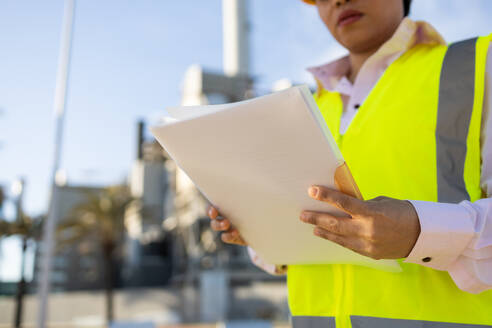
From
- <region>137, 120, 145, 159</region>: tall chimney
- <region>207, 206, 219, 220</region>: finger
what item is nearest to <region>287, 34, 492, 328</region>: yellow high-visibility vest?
<region>207, 206, 219, 220</region>: finger

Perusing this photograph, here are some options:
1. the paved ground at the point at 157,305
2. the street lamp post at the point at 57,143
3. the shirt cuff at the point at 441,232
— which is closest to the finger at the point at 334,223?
the shirt cuff at the point at 441,232

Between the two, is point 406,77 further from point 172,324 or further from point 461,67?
point 172,324

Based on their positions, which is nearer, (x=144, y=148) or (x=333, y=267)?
(x=333, y=267)

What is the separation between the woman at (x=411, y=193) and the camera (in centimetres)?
107

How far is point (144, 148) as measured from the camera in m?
43.4

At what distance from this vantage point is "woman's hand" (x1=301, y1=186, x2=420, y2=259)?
3.34 feet

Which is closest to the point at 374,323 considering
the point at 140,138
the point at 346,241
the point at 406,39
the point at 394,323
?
the point at 394,323

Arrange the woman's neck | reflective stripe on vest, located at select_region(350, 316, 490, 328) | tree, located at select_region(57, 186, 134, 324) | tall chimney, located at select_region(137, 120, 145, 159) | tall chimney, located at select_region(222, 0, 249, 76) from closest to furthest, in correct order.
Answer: reflective stripe on vest, located at select_region(350, 316, 490, 328) → the woman's neck → tree, located at select_region(57, 186, 134, 324) → tall chimney, located at select_region(222, 0, 249, 76) → tall chimney, located at select_region(137, 120, 145, 159)

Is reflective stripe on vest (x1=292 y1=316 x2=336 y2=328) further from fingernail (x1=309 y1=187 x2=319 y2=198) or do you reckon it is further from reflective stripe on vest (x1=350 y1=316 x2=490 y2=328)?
fingernail (x1=309 y1=187 x2=319 y2=198)

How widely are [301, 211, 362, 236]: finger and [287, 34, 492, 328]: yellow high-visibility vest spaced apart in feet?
1.09

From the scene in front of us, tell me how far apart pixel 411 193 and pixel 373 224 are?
351 mm

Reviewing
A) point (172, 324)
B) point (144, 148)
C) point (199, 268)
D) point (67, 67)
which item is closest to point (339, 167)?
point (67, 67)

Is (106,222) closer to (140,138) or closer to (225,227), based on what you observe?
(225,227)

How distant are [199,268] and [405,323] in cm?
2961
